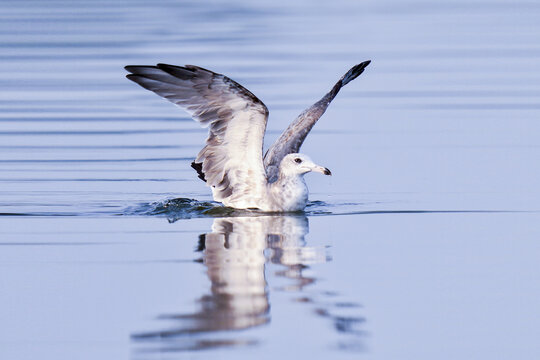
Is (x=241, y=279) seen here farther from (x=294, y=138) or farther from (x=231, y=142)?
(x=294, y=138)

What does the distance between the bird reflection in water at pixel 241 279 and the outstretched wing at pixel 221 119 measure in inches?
22.0

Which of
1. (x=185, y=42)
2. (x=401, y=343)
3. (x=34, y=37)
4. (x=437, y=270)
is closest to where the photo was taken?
(x=401, y=343)

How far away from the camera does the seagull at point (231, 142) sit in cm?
1238

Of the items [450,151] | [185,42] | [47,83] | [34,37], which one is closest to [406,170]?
[450,151]

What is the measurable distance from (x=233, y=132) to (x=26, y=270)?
340cm

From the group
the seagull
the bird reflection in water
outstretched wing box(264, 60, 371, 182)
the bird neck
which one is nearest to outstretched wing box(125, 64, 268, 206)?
the seagull

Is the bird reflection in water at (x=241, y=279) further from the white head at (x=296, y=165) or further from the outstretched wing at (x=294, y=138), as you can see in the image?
the outstretched wing at (x=294, y=138)

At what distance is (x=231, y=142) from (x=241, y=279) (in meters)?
3.51

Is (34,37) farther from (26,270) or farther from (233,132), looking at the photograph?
(26,270)

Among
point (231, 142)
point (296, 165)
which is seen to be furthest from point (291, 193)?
point (231, 142)

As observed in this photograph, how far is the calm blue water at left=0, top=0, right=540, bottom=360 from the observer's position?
827 cm

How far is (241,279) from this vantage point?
966 cm

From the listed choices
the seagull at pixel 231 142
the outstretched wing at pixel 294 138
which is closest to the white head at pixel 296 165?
the seagull at pixel 231 142

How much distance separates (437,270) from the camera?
991 cm
